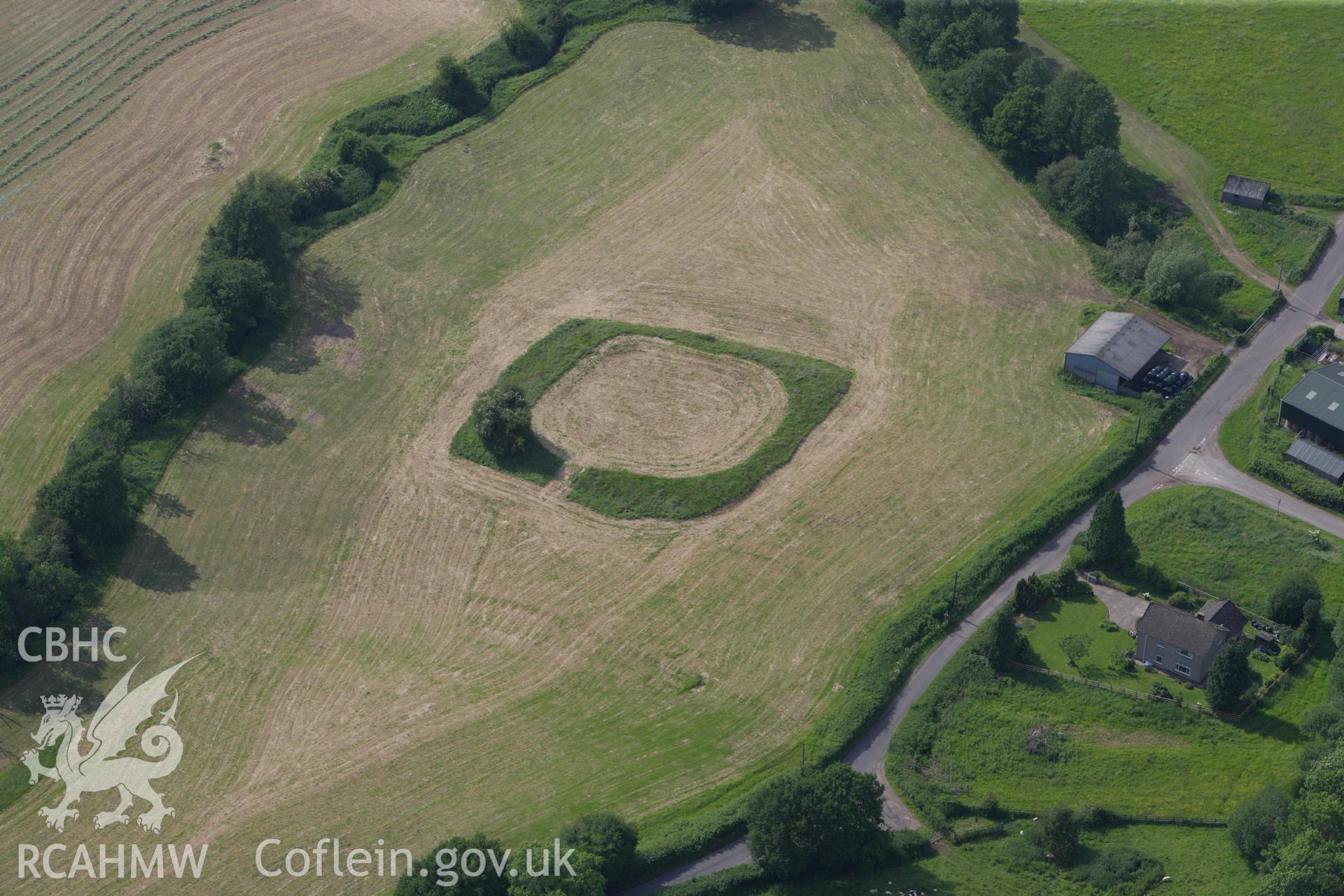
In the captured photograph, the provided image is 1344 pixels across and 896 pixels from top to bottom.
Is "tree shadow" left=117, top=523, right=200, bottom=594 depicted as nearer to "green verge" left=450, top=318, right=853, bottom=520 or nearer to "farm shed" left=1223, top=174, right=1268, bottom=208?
"green verge" left=450, top=318, right=853, bottom=520

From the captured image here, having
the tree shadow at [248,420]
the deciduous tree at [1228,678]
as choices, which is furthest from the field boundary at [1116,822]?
the tree shadow at [248,420]

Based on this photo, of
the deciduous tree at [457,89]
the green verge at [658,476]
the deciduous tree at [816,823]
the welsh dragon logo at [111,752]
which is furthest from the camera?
the deciduous tree at [457,89]

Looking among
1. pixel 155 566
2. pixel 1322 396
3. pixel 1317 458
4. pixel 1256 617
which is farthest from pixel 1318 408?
pixel 155 566

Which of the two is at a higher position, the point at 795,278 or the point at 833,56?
the point at 833,56

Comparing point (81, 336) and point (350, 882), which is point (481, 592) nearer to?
point (350, 882)

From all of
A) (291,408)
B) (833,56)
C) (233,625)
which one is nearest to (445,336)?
(291,408)

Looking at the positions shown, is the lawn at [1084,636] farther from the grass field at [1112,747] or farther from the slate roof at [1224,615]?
the slate roof at [1224,615]
